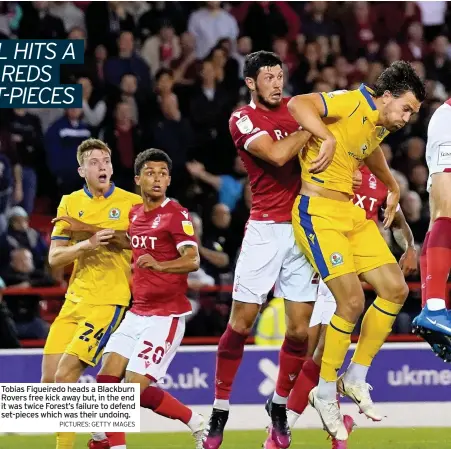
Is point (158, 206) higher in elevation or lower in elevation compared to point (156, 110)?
lower

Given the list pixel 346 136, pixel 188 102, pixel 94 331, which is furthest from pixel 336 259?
pixel 188 102

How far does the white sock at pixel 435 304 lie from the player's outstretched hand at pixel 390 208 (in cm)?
131

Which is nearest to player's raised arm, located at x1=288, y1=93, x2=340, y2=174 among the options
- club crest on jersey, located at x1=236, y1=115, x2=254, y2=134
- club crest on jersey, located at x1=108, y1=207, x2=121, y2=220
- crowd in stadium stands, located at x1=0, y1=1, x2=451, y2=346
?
club crest on jersey, located at x1=236, y1=115, x2=254, y2=134

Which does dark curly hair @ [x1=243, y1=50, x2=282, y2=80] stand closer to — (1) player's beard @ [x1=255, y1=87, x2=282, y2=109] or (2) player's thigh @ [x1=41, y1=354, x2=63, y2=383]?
(1) player's beard @ [x1=255, y1=87, x2=282, y2=109]

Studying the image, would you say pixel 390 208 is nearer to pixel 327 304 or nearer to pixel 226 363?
pixel 327 304

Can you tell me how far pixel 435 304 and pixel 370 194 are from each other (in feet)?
6.81

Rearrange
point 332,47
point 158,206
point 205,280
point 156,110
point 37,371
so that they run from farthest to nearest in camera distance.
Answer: point 332,47, point 156,110, point 205,280, point 37,371, point 158,206

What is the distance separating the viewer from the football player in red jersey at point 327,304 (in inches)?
316

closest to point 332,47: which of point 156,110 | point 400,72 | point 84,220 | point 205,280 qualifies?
point 156,110

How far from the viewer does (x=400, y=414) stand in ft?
35.9

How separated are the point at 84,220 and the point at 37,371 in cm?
237

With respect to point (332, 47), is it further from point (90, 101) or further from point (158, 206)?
point (158, 206)

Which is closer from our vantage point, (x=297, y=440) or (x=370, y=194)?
(x=370, y=194)

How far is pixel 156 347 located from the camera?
8.09 metres
